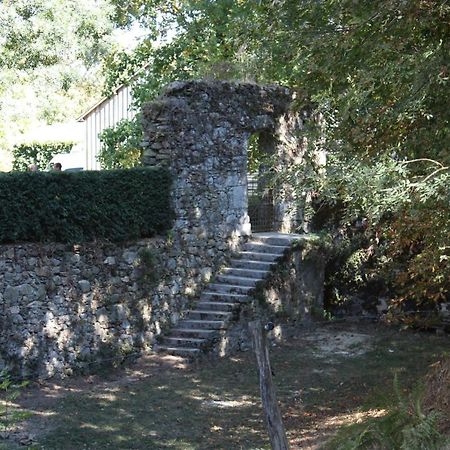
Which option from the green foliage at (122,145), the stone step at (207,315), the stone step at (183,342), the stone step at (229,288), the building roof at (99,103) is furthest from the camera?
the building roof at (99,103)

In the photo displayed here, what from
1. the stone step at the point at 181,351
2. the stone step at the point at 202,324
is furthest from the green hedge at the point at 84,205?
the stone step at the point at 181,351

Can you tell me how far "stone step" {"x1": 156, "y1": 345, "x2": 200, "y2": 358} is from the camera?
14.4m

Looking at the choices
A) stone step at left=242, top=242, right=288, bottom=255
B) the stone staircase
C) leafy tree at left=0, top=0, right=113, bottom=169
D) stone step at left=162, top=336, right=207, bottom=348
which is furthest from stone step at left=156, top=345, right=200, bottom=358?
leafy tree at left=0, top=0, right=113, bottom=169

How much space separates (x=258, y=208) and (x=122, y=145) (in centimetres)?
388

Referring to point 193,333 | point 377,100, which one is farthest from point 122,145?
point 377,100

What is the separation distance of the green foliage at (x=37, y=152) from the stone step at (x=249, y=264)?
14281mm

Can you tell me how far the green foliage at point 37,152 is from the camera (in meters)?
29.3

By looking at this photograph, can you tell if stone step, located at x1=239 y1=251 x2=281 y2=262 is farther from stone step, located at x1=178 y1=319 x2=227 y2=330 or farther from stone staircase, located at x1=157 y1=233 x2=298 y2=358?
stone step, located at x1=178 y1=319 x2=227 y2=330

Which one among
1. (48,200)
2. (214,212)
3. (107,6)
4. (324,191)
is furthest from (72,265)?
(107,6)

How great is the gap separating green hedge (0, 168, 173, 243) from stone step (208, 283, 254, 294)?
4.97ft

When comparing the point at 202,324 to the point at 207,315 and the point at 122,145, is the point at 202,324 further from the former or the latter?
the point at 122,145

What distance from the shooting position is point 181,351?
571 inches

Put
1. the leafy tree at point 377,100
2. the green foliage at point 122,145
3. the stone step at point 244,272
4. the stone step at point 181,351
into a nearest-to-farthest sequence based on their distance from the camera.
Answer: the leafy tree at point 377,100
the stone step at point 181,351
the stone step at point 244,272
the green foliage at point 122,145

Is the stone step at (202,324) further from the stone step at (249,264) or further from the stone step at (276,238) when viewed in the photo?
the stone step at (276,238)
